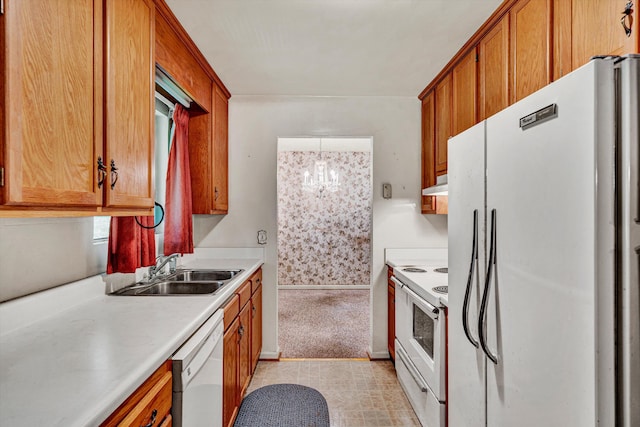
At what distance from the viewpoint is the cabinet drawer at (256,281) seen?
2660mm

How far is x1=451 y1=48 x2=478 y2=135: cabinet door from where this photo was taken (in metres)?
2.09

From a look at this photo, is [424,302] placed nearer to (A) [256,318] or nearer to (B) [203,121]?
(A) [256,318]

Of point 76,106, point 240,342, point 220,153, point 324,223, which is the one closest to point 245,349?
point 240,342

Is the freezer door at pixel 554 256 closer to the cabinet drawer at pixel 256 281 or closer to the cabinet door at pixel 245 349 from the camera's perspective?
the cabinet door at pixel 245 349

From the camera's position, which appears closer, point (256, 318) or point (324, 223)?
point (256, 318)

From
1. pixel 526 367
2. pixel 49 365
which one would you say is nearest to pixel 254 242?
pixel 49 365

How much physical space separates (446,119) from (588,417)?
7.05 ft

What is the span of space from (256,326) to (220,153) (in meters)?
1.48

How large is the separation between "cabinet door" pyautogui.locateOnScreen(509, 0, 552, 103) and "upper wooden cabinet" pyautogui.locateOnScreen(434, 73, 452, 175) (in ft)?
2.70

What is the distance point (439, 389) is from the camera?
1767mm

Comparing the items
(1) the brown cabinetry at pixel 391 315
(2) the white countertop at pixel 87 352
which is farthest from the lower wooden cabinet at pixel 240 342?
(1) the brown cabinetry at pixel 391 315

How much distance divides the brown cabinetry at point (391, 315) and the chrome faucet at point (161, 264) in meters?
1.74

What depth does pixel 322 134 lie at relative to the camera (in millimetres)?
3096

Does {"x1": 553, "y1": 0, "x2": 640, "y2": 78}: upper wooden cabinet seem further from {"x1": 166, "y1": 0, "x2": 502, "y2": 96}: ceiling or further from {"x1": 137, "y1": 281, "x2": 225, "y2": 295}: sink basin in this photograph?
{"x1": 137, "y1": 281, "x2": 225, "y2": 295}: sink basin
